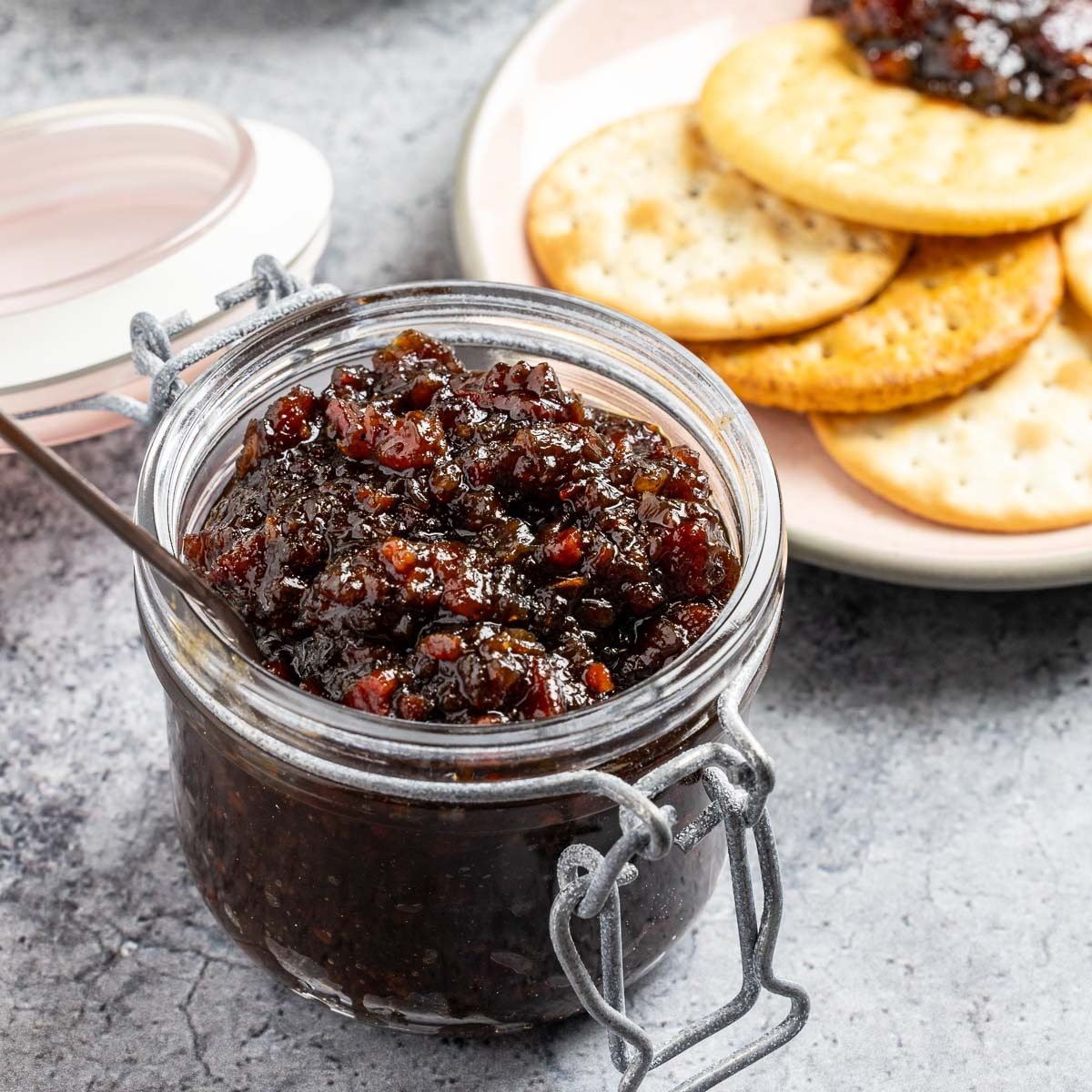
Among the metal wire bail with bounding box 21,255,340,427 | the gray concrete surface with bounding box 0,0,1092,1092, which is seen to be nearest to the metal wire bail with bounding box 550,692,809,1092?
the gray concrete surface with bounding box 0,0,1092,1092

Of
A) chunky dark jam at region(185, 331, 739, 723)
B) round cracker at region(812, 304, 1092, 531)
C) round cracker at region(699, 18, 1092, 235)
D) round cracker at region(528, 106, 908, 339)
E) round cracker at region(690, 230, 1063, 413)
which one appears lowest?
round cracker at region(812, 304, 1092, 531)

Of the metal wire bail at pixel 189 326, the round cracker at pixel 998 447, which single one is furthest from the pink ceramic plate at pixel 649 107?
the metal wire bail at pixel 189 326

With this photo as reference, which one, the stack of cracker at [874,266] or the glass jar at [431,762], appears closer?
the glass jar at [431,762]

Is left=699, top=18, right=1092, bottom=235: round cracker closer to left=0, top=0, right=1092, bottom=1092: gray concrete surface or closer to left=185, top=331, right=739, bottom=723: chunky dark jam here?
left=0, top=0, right=1092, bottom=1092: gray concrete surface

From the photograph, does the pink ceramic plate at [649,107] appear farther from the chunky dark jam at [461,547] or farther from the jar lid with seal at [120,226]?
the chunky dark jam at [461,547]

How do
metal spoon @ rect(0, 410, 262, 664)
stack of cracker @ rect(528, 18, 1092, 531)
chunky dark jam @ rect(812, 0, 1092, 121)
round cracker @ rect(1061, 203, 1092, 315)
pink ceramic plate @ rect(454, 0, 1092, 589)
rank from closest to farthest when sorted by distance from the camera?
metal spoon @ rect(0, 410, 262, 664) → pink ceramic plate @ rect(454, 0, 1092, 589) → stack of cracker @ rect(528, 18, 1092, 531) → round cracker @ rect(1061, 203, 1092, 315) → chunky dark jam @ rect(812, 0, 1092, 121)

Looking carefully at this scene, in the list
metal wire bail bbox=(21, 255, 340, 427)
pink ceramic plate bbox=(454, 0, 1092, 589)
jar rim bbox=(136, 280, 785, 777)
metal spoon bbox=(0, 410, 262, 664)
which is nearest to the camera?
metal spoon bbox=(0, 410, 262, 664)

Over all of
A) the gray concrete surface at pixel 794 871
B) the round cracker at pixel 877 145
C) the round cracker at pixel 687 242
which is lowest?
the gray concrete surface at pixel 794 871

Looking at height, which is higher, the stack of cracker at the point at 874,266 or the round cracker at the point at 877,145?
the round cracker at the point at 877,145
